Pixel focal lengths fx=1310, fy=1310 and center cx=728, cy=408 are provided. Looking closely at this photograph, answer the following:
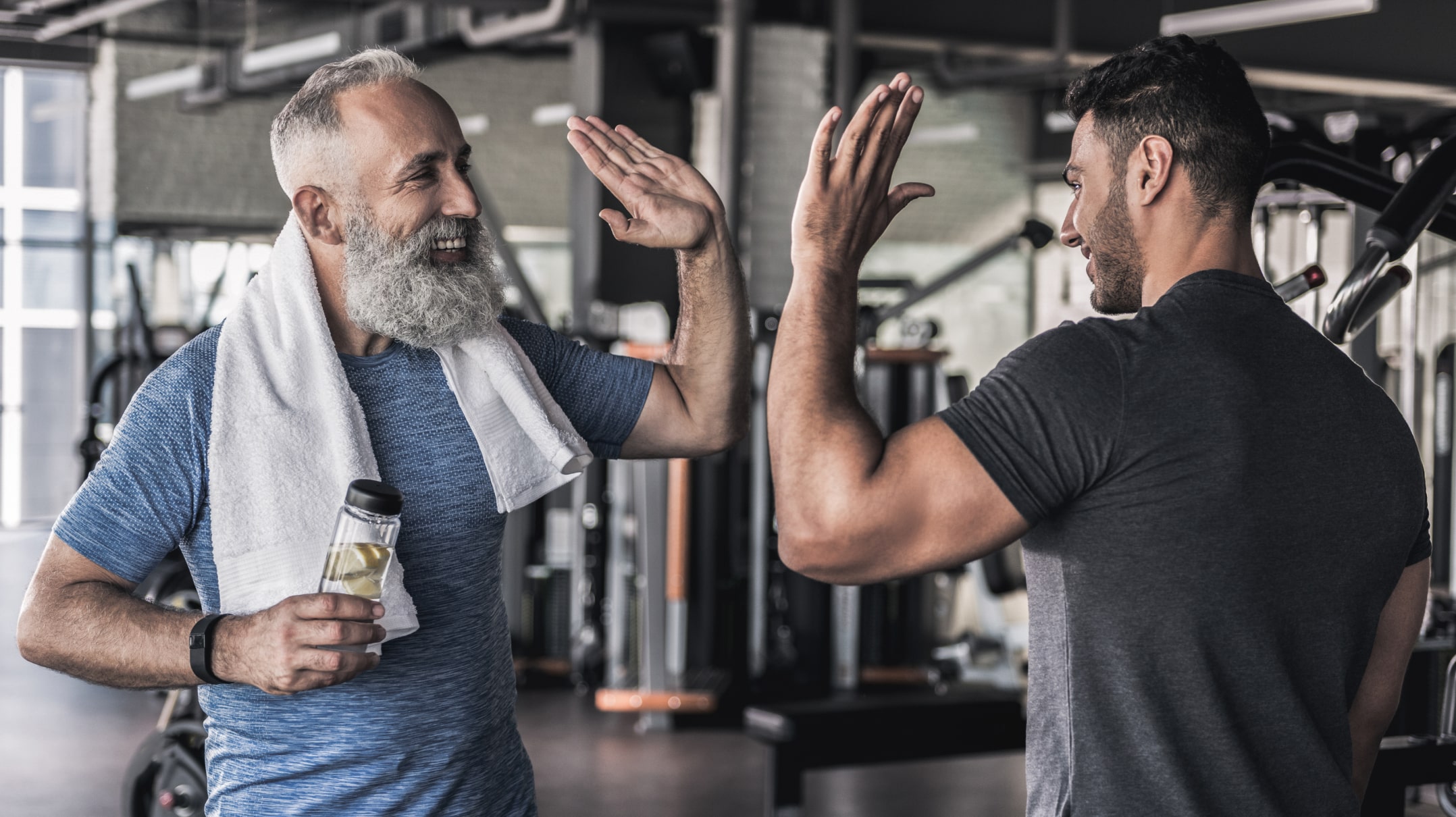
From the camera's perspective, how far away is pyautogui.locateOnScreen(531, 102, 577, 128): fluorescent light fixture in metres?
10.9

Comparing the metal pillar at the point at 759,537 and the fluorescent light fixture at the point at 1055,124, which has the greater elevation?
the fluorescent light fixture at the point at 1055,124

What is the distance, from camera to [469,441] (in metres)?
1.59

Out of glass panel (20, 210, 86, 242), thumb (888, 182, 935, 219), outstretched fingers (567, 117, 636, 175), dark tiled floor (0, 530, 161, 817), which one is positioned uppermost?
glass panel (20, 210, 86, 242)

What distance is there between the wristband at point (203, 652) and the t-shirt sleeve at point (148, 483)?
113 millimetres

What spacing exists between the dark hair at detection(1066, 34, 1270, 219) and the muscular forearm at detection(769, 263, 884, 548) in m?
0.32

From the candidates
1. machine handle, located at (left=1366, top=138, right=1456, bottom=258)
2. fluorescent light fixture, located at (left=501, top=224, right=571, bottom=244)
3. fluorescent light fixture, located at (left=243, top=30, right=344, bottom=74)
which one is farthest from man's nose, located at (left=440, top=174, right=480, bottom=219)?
fluorescent light fixture, located at (left=501, top=224, right=571, bottom=244)

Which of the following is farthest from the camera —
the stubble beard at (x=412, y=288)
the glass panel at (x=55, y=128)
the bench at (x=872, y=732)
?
the glass panel at (x=55, y=128)

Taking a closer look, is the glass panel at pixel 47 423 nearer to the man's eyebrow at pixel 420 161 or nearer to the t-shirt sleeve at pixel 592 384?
the t-shirt sleeve at pixel 592 384

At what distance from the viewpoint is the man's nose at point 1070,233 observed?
134cm

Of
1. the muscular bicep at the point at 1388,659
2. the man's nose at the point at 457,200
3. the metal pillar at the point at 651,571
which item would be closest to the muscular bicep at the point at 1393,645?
the muscular bicep at the point at 1388,659

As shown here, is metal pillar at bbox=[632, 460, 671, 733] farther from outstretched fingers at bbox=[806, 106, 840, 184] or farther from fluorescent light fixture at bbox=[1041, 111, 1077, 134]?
fluorescent light fixture at bbox=[1041, 111, 1077, 134]

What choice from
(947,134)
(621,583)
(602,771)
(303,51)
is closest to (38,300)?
(303,51)

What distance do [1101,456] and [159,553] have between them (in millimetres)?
996

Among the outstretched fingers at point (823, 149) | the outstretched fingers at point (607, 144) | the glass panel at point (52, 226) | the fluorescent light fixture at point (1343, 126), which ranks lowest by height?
the outstretched fingers at point (823, 149)
